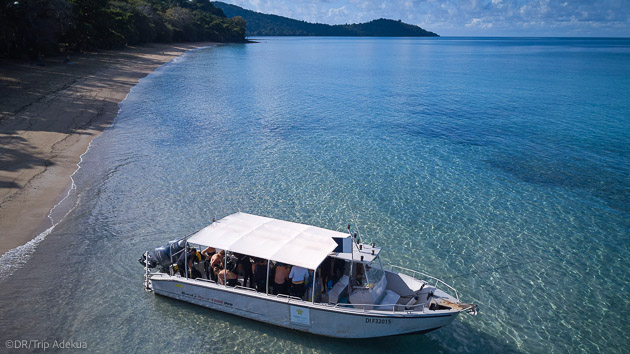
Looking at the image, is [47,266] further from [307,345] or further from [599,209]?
[599,209]

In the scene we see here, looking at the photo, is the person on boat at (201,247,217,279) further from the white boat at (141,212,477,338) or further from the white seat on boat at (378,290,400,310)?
the white seat on boat at (378,290,400,310)

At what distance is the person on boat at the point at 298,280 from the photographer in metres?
11.7

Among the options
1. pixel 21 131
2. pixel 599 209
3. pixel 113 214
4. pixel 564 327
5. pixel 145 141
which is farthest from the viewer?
pixel 145 141

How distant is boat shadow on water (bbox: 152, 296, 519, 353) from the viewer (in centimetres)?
1173

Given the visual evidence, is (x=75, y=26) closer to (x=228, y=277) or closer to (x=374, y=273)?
(x=228, y=277)

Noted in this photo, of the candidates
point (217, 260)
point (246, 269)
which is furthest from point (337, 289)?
point (217, 260)

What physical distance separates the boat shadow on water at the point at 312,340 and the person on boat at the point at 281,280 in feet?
3.98

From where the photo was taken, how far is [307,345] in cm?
1172

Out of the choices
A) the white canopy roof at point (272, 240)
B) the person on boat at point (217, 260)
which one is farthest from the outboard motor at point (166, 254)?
the person on boat at point (217, 260)

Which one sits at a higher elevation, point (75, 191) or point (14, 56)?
point (14, 56)

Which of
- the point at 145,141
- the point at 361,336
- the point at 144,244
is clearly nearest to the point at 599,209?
the point at 361,336

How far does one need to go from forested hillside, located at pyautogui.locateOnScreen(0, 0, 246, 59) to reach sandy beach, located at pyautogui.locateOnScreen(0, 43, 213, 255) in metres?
2.95

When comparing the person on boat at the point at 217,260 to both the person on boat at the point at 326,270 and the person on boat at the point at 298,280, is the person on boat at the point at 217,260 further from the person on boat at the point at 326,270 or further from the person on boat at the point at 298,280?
the person on boat at the point at 326,270

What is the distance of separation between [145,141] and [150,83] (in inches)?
1180
